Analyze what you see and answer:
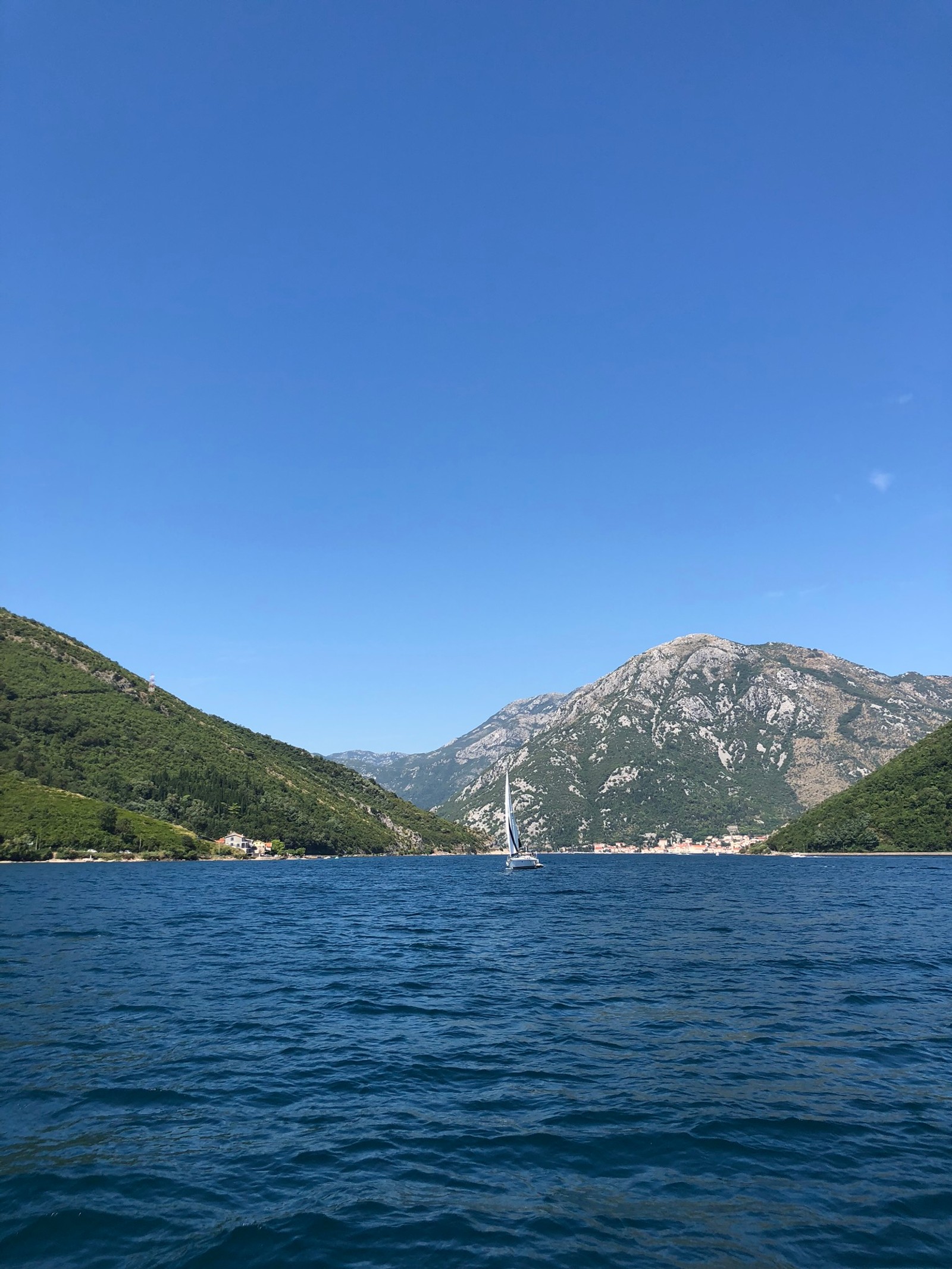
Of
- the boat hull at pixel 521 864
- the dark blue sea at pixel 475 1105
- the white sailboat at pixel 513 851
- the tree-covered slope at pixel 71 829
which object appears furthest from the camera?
the white sailboat at pixel 513 851

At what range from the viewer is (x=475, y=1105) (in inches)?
729

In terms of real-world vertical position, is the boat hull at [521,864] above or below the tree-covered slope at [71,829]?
below

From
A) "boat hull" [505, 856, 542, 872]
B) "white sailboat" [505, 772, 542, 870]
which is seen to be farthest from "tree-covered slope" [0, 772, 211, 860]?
"boat hull" [505, 856, 542, 872]

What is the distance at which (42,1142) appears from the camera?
1584 cm

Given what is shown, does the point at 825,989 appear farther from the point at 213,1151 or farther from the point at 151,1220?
the point at 151,1220

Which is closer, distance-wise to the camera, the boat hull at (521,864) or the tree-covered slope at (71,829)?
the tree-covered slope at (71,829)

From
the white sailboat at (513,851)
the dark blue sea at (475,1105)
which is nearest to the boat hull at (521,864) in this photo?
the white sailboat at (513,851)

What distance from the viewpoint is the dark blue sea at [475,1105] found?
12.2 meters

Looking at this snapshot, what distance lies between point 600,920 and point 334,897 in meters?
40.3

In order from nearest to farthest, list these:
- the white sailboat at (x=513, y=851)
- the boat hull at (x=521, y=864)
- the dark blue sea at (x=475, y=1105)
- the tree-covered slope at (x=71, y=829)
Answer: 1. the dark blue sea at (x=475, y=1105)
2. the tree-covered slope at (x=71, y=829)
3. the boat hull at (x=521, y=864)
4. the white sailboat at (x=513, y=851)

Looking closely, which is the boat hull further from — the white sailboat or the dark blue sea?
the dark blue sea

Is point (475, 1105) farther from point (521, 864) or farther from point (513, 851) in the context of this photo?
point (513, 851)

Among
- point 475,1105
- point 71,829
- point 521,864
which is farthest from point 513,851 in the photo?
point 475,1105

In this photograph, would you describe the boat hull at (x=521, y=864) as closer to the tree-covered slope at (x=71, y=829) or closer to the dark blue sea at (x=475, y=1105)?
the tree-covered slope at (x=71, y=829)
